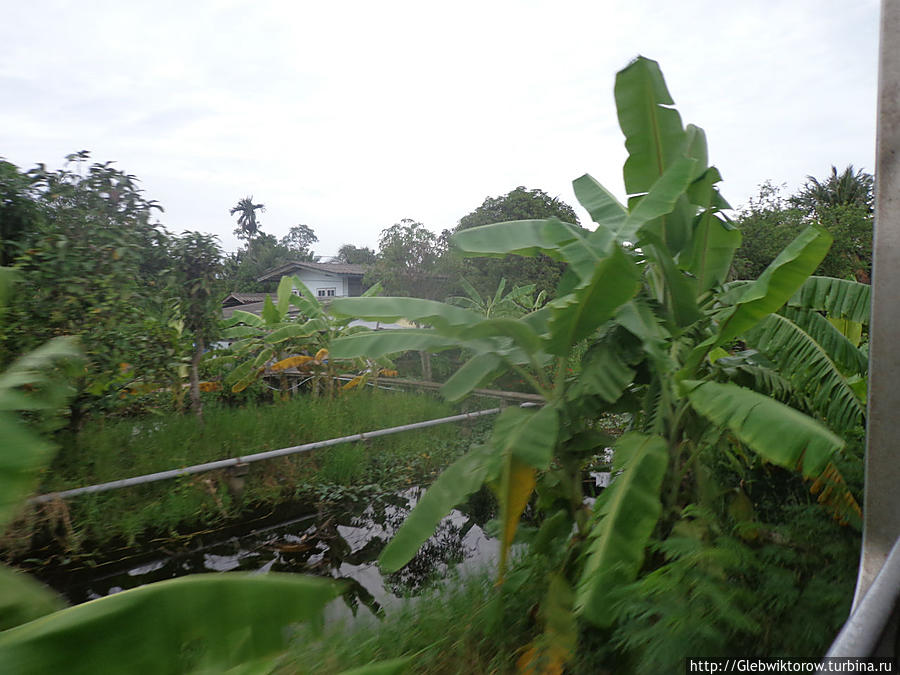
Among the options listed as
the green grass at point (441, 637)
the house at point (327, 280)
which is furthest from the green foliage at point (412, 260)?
the house at point (327, 280)

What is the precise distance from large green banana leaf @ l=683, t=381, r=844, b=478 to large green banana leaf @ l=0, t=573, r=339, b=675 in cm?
167

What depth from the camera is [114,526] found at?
400 cm

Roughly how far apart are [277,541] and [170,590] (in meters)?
3.81

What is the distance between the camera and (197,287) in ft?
19.9

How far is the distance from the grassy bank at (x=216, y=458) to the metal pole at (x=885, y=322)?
4.18m

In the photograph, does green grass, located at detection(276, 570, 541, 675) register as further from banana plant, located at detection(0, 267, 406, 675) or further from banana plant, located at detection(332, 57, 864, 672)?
banana plant, located at detection(0, 267, 406, 675)

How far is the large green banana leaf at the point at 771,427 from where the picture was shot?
1.82 metres

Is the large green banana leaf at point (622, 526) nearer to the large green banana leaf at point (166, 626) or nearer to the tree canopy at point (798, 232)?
the large green banana leaf at point (166, 626)

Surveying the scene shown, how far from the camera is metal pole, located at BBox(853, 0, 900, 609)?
2.11 metres

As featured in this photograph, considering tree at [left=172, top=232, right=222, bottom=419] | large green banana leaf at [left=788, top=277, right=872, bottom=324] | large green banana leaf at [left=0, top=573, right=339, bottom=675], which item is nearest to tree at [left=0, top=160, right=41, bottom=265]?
tree at [left=172, top=232, right=222, bottom=419]

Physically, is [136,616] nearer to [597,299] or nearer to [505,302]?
[597,299]

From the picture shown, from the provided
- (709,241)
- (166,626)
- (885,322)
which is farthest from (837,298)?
(166,626)

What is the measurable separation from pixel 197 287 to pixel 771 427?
5.94 metres

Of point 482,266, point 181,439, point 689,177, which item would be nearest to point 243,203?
point 482,266
